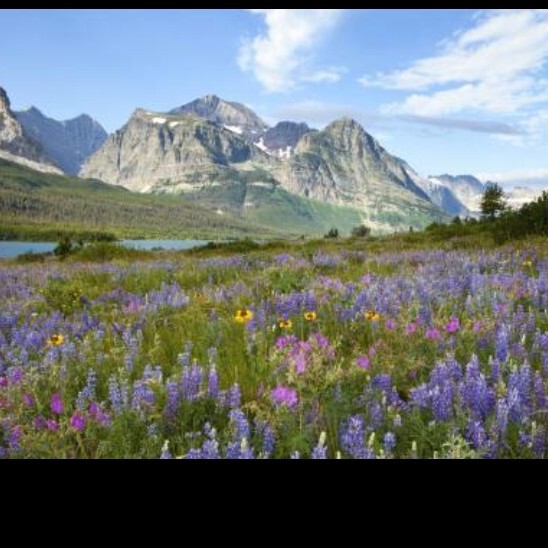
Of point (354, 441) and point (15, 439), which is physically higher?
point (354, 441)

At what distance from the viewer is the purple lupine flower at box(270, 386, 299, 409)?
10.6ft

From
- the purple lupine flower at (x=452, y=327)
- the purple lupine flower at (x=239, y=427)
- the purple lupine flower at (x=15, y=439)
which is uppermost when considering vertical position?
the purple lupine flower at (x=452, y=327)

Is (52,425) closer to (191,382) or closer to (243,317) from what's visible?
(191,382)

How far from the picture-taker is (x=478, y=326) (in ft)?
15.4

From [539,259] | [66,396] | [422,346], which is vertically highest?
[539,259]

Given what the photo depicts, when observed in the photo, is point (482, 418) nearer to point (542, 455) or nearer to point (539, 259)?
point (542, 455)

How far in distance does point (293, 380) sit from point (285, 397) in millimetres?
153

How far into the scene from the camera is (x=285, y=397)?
330 centimetres

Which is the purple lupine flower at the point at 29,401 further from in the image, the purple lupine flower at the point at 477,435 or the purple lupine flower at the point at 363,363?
the purple lupine flower at the point at 477,435

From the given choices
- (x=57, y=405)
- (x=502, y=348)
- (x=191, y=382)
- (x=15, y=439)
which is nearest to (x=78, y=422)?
(x=15, y=439)

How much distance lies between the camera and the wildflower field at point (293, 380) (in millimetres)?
2854

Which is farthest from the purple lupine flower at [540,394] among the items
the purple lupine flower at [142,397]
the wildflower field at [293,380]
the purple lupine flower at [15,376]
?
the purple lupine flower at [15,376]
